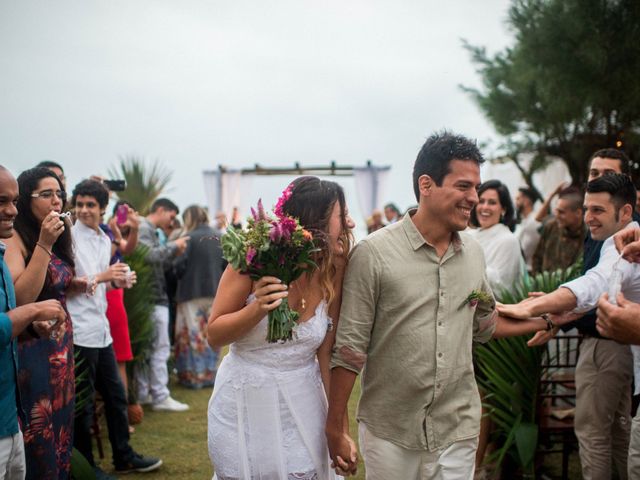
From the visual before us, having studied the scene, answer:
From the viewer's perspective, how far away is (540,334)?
3523mm

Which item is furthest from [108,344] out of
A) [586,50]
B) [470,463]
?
[586,50]

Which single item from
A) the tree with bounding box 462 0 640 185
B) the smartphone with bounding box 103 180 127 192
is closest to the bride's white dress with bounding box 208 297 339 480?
the smartphone with bounding box 103 180 127 192

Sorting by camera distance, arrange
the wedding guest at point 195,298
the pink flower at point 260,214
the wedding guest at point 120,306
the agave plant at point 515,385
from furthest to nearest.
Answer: the wedding guest at point 195,298 < the wedding guest at point 120,306 < the agave plant at point 515,385 < the pink flower at point 260,214

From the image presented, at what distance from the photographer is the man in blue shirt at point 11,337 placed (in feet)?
8.46

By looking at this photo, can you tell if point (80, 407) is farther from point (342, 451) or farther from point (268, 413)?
point (342, 451)

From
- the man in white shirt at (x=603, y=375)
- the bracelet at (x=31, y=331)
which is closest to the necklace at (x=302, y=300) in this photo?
the bracelet at (x=31, y=331)

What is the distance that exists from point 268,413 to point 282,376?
160 millimetres

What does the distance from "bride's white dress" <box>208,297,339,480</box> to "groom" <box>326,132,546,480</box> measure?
110 mm

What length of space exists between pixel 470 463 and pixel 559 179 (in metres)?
7.51

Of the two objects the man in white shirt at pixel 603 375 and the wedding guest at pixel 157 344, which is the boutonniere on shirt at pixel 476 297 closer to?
the man in white shirt at pixel 603 375

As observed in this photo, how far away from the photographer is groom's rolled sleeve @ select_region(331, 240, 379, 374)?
261 centimetres

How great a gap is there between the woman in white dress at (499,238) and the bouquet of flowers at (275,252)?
2.66m

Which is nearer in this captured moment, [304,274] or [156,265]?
[304,274]

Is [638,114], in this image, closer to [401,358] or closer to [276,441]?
[401,358]
